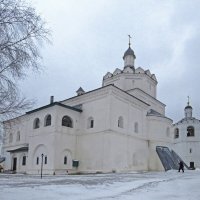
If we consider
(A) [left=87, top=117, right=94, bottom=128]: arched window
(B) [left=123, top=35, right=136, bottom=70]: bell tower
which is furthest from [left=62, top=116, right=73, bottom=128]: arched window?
(B) [left=123, top=35, right=136, bottom=70]: bell tower

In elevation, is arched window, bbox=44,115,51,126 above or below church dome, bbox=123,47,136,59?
below

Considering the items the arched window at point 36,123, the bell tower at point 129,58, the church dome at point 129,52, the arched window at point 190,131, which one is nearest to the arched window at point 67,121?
the arched window at point 36,123

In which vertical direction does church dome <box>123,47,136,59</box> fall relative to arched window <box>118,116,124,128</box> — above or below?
above

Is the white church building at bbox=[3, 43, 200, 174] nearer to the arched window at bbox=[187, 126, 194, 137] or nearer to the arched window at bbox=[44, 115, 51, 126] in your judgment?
the arched window at bbox=[44, 115, 51, 126]

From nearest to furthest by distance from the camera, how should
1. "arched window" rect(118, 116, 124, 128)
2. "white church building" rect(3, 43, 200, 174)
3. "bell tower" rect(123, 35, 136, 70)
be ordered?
1. "white church building" rect(3, 43, 200, 174)
2. "arched window" rect(118, 116, 124, 128)
3. "bell tower" rect(123, 35, 136, 70)

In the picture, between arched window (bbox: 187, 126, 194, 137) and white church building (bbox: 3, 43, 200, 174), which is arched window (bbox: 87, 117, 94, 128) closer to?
white church building (bbox: 3, 43, 200, 174)

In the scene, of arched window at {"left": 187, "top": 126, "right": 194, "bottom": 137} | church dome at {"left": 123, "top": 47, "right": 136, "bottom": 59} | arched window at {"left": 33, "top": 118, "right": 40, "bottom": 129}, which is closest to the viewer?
arched window at {"left": 33, "top": 118, "right": 40, "bottom": 129}

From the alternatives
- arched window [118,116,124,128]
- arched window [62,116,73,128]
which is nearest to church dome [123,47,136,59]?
arched window [118,116,124,128]

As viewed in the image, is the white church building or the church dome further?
the church dome

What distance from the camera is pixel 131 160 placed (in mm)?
33719

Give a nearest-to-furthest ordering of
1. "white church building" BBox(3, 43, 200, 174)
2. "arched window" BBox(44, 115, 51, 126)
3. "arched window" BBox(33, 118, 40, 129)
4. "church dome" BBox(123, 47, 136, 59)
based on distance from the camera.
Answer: "white church building" BBox(3, 43, 200, 174) → "arched window" BBox(44, 115, 51, 126) → "arched window" BBox(33, 118, 40, 129) → "church dome" BBox(123, 47, 136, 59)

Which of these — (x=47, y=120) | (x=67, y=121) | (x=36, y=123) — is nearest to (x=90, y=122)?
(x=67, y=121)

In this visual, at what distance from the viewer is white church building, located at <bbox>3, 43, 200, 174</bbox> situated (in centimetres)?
3136

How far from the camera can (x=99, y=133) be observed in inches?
1251
